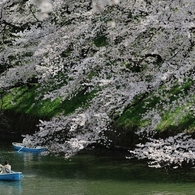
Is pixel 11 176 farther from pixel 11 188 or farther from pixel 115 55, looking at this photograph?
pixel 115 55

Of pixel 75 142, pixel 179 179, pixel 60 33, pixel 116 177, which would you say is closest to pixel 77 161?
pixel 116 177

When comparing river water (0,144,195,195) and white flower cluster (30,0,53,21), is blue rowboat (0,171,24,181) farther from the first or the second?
white flower cluster (30,0,53,21)

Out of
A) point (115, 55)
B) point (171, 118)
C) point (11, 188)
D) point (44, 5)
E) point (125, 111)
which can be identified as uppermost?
point (115, 55)

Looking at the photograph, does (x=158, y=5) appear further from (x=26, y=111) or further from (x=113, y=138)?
(x=26, y=111)

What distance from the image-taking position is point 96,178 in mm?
17422

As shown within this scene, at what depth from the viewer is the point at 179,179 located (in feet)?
53.9

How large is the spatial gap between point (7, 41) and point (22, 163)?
29.6 feet

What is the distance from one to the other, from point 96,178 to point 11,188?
3055 mm

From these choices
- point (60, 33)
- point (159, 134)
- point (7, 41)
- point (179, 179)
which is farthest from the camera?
point (7, 41)

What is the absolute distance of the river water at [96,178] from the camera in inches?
615

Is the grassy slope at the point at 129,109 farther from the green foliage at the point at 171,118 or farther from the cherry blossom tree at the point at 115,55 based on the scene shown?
the cherry blossom tree at the point at 115,55

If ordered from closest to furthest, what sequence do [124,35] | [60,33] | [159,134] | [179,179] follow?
[124,35] → [60,33] → [179,179] → [159,134]

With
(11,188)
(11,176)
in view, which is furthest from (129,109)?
(11,188)

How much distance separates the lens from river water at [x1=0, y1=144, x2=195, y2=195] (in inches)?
615
